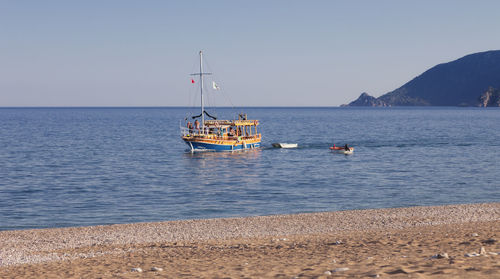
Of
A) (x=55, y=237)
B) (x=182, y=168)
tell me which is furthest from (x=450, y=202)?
(x=182, y=168)

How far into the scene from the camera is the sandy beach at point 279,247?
12.4 m

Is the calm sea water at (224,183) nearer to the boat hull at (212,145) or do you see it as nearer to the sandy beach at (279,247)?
the boat hull at (212,145)

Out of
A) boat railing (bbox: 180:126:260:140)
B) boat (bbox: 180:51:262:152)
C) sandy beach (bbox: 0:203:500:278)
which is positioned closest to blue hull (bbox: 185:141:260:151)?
boat (bbox: 180:51:262:152)

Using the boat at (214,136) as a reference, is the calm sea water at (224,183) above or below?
below

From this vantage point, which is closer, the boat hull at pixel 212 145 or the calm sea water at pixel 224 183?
the calm sea water at pixel 224 183

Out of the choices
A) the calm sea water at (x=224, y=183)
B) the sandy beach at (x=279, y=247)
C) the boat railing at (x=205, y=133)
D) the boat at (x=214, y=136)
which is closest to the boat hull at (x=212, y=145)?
the boat at (x=214, y=136)

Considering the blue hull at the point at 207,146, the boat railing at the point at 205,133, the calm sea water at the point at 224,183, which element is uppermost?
the boat railing at the point at 205,133

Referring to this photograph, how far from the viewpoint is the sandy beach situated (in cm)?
1245

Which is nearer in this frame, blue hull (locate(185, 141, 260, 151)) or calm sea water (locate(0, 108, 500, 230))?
calm sea water (locate(0, 108, 500, 230))

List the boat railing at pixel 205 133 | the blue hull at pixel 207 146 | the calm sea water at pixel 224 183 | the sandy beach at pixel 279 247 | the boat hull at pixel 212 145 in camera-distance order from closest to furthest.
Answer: the sandy beach at pixel 279 247 → the calm sea water at pixel 224 183 → the boat hull at pixel 212 145 → the blue hull at pixel 207 146 → the boat railing at pixel 205 133

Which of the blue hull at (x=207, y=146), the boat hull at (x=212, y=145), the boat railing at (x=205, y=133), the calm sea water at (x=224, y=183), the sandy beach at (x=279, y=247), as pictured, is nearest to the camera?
the sandy beach at (x=279, y=247)

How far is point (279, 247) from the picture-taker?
56.2ft

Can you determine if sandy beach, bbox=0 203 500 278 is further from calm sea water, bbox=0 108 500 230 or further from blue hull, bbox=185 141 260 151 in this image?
blue hull, bbox=185 141 260 151

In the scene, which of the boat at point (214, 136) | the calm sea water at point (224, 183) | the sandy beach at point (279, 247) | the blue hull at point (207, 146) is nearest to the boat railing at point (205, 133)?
the boat at point (214, 136)
